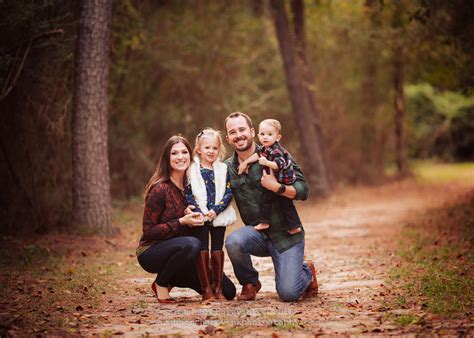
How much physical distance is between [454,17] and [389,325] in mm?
8046

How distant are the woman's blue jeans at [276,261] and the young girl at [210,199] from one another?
16 cm

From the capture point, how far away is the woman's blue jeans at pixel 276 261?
6.19 metres

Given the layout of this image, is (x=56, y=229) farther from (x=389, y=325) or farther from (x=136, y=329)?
(x=389, y=325)

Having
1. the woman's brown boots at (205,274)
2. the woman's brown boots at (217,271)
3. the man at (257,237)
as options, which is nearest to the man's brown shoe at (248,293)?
the man at (257,237)

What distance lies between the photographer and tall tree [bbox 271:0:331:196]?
18.2m

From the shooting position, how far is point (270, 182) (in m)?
6.12

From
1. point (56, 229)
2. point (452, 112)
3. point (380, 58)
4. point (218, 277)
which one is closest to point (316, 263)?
point (218, 277)

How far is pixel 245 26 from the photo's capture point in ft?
67.2

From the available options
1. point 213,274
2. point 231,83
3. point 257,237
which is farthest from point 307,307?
point 231,83

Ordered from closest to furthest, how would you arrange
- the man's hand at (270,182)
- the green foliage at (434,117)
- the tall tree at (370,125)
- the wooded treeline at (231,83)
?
the man's hand at (270,182) → the wooded treeline at (231,83) → the tall tree at (370,125) → the green foliage at (434,117)

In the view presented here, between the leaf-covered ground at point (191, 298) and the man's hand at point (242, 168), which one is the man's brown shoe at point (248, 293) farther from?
the man's hand at point (242, 168)

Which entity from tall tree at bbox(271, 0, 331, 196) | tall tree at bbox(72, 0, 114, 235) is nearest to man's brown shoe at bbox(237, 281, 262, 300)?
tall tree at bbox(72, 0, 114, 235)

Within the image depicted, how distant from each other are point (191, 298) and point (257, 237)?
101cm

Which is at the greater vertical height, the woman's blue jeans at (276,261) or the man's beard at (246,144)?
the man's beard at (246,144)
